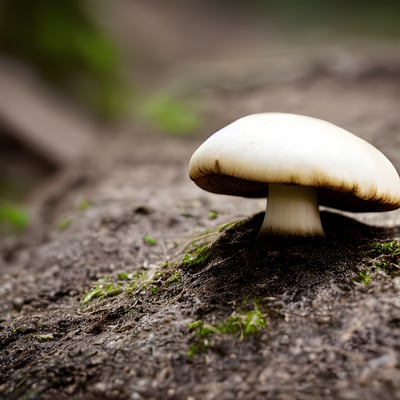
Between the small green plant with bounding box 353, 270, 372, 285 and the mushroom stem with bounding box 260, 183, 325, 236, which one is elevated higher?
the mushroom stem with bounding box 260, 183, 325, 236

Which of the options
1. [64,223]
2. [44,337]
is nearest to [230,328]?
[44,337]

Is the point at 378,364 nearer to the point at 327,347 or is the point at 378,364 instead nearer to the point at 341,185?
the point at 327,347

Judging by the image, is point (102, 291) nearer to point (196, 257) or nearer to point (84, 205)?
point (196, 257)

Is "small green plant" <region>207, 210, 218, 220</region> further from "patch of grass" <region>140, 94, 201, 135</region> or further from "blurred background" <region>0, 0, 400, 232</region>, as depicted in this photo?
"patch of grass" <region>140, 94, 201, 135</region>

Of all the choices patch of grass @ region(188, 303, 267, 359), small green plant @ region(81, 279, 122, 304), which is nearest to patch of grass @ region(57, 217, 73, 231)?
small green plant @ region(81, 279, 122, 304)

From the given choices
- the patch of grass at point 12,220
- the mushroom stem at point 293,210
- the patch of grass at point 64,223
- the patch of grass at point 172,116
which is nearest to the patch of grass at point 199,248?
the mushroom stem at point 293,210

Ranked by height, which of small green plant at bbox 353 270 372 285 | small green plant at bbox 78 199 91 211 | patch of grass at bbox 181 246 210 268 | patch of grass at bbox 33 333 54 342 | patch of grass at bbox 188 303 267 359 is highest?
small green plant at bbox 78 199 91 211
